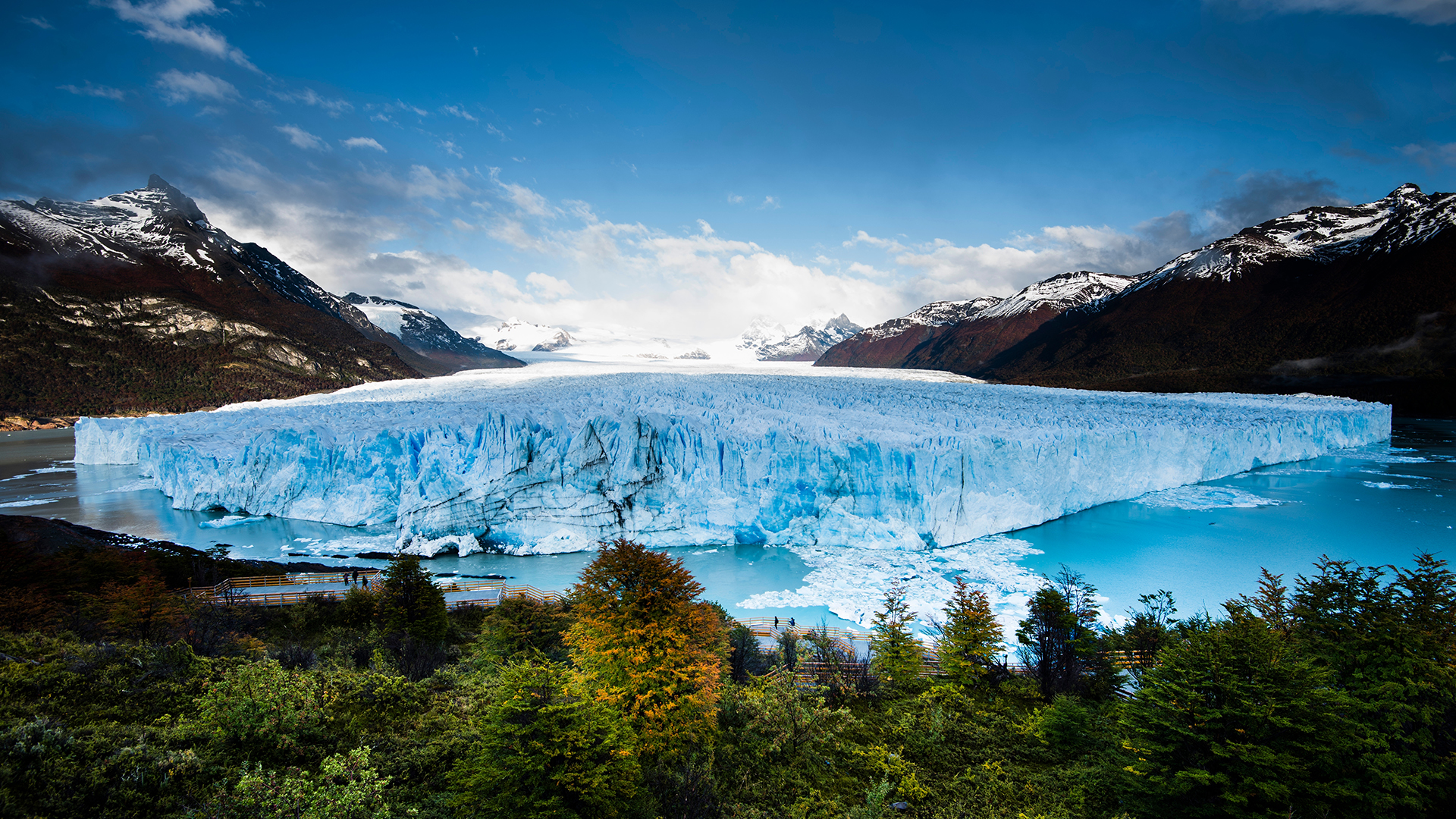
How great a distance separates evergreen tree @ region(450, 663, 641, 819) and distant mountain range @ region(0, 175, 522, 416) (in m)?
67.0

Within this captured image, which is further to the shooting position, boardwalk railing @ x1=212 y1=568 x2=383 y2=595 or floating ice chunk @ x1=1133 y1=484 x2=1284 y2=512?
floating ice chunk @ x1=1133 y1=484 x2=1284 y2=512

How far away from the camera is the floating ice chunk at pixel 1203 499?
19078 millimetres

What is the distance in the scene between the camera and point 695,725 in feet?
17.3

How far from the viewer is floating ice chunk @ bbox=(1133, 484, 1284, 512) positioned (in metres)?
19.1

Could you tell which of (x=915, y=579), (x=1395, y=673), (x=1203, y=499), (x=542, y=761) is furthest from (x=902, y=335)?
(x=542, y=761)

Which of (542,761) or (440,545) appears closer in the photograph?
(542,761)

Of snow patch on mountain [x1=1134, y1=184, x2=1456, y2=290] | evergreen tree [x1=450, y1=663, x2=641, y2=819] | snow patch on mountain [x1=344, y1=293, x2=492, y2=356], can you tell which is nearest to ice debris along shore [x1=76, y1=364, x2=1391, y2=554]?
evergreen tree [x1=450, y1=663, x2=641, y2=819]

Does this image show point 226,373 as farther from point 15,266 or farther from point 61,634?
point 61,634

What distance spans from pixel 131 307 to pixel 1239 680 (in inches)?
3588

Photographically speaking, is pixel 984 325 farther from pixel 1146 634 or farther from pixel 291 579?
pixel 291 579

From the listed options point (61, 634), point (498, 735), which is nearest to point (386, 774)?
point (498, 735)

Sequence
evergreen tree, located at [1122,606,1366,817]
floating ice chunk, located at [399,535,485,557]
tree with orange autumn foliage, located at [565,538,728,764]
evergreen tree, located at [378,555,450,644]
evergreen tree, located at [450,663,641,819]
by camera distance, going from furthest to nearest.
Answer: floating ice chunk, located at [399,535,485,557] → evergreen tree, located at [378,555,450,644] → tree with orange autumn foliage, located at [565,538,728,764] → evergreen tree, located at [1122,606,1366,817] → evergreen tree, located at [450,663,641,819]

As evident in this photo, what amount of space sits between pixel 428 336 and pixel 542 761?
552 feet

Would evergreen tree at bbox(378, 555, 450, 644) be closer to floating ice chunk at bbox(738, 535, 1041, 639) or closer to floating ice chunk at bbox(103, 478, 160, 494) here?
floating ice chunk at bbox(738, 535, 1041, 639)
